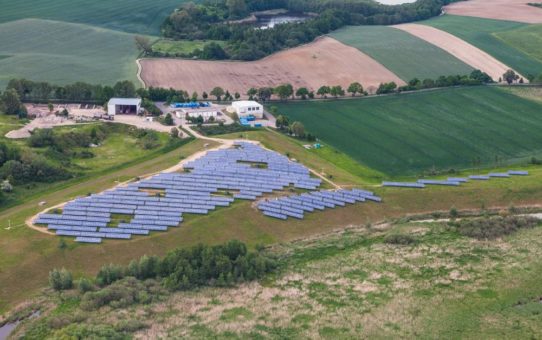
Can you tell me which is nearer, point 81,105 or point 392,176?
point 392,176

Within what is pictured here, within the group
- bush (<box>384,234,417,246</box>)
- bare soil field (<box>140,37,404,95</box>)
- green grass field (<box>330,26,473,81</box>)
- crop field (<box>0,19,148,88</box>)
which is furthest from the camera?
green grass field (<box>330,26,473,81</box>)

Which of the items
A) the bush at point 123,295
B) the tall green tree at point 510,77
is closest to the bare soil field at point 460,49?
the tall green tree at point 510,77

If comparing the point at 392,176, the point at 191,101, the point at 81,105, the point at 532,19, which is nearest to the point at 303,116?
the point at 191,101

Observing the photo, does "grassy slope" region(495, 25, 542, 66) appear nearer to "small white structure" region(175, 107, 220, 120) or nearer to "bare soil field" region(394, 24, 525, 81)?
"bare soil field" region(394, 24, 525, 81)

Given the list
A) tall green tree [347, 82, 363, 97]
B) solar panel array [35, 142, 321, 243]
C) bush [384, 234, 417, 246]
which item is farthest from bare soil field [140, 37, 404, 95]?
bush [384, 234, 417, 246]

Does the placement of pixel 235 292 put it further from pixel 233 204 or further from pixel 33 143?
pixel 33 143

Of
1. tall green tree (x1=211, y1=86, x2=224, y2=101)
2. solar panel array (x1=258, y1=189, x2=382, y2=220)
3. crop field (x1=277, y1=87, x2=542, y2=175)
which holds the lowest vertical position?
solar panel array (x1=258, y1=189, x2=382, y2=220)

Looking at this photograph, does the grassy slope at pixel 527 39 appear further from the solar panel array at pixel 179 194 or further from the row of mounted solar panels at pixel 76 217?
the row of mounted solar panels at pixel 76 217
